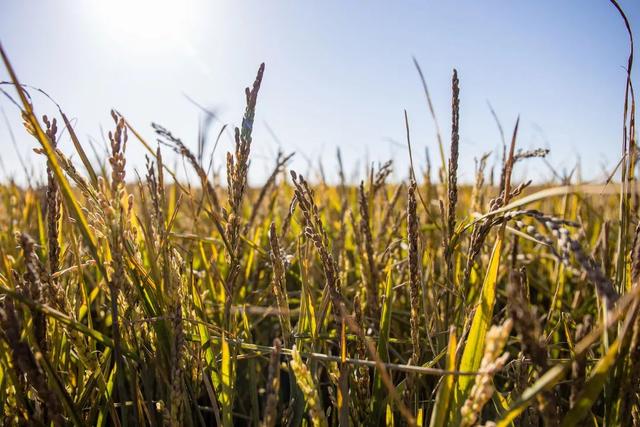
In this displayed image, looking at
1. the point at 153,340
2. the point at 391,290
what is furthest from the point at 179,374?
the point at 391,290

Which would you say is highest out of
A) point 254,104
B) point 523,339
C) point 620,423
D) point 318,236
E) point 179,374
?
point 254,104

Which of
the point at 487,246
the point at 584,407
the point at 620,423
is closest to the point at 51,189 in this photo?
the point at 584,407

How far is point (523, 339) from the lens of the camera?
0.54 metres

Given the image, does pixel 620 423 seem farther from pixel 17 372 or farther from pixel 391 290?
pixel 17 372

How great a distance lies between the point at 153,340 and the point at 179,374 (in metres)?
0.25

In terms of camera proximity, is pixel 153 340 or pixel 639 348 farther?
pixel 153 340

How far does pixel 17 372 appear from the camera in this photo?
2.70 ft

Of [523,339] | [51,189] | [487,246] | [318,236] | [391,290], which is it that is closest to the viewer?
[523,339]

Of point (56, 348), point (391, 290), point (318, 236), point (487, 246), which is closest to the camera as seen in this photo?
point (318, 236)

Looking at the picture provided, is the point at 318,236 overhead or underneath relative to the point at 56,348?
overhead

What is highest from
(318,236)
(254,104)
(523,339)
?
(254,104)

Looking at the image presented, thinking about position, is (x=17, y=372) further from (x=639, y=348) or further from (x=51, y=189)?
(x=639, y=348)

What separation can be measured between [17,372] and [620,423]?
3.92 feet

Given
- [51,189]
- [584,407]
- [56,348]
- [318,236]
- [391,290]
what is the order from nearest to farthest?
[584,407]
[318,236]
[51,189]
[56,348]
[391,290]
